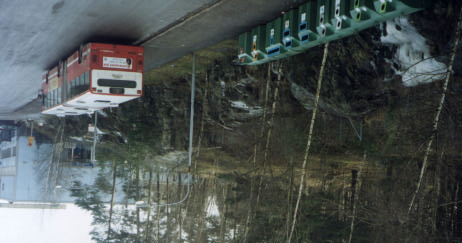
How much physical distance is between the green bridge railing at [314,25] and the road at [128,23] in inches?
8.5

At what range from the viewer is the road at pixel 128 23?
271 inches

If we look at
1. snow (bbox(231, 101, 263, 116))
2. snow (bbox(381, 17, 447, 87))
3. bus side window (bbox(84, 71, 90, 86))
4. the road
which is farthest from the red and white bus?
snow (bbox(381, 17, 447, 87))

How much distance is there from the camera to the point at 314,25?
235 inches

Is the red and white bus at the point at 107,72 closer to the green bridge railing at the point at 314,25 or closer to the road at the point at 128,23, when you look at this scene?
the road at the point at 128,23

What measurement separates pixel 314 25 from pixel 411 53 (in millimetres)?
1203

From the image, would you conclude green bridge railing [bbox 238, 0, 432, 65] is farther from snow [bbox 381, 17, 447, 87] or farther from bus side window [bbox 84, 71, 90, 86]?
bus side window [bbox 84, 71, 90, 86]

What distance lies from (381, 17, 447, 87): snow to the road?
136 cm

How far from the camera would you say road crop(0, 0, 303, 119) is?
6883 mm

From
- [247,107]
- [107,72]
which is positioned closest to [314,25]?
[247,107]

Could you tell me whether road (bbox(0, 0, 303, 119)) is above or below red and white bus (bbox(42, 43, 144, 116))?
above

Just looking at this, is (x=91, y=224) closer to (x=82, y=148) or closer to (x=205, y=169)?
(x=82, y=148)

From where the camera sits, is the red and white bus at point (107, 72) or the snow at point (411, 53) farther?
the red and white bus at point (107, 72)

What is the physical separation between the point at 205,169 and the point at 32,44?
427cm

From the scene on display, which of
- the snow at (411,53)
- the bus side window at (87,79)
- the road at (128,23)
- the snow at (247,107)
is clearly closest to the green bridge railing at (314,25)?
the road at (128,23)
